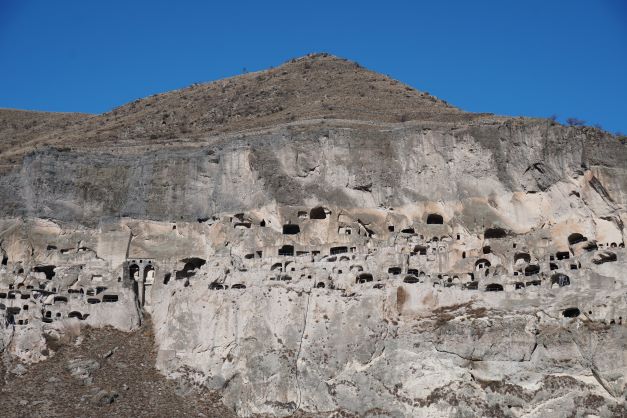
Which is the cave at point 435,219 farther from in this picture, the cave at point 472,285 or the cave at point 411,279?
the cave at point 411,279

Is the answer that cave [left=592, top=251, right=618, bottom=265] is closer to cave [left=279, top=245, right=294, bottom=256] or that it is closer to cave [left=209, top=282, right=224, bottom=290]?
cave [left=279, top=245, right=294, bottom=256]

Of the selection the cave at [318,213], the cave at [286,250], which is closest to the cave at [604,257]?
the cave at [318,213]

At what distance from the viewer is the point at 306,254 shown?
52344mm

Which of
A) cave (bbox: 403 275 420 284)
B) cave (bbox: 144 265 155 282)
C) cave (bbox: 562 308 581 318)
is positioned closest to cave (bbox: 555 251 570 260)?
cave (bbox: 562 308 581 318)

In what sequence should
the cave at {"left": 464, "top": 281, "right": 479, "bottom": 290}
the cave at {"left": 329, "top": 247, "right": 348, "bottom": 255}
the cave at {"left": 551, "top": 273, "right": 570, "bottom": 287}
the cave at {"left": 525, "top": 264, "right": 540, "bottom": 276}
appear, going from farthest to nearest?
1. the cave at {"left": 329, "top": 247, "right": 348, "bottom": 255}
2. the cave at {"left": 525, "top": 264, "right": 540, "bottom": 276}
3. the cave at {"left": 464, "top": 281, "right": 479, "bottom": 290}
4. the cave at {"left": 551, "top": 273, "right": 570, "bottom": 287}

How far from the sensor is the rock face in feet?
144

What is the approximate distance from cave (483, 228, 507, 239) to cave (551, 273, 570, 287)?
20.6ft

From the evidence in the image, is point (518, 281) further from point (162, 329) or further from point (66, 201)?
point (66, 201)

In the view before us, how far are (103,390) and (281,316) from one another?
9895 millimetres

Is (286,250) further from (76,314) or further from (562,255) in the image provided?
(562,255)

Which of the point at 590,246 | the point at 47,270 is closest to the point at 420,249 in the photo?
the point at 590,246

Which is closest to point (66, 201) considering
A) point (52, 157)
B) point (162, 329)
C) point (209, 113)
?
point (52, 157)

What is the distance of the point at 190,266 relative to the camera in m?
55.1

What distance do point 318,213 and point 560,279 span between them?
1546 centimetres
